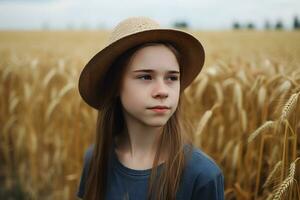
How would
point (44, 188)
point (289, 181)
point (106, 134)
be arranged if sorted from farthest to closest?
point (44, 188)
point (106, 134)
point (289, 181)

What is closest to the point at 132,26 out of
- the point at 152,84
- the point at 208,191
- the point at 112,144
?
the point at 152,84

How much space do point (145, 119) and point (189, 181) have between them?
0.20 meters

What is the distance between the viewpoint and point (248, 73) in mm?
1837

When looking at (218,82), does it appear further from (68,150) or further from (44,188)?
(44,188)

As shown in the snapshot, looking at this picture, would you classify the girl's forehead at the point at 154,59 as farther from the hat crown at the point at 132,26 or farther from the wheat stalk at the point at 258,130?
the wheat stalk at the point at 258,130

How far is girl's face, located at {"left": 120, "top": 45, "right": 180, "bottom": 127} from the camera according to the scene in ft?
3.13

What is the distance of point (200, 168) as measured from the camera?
992 mm

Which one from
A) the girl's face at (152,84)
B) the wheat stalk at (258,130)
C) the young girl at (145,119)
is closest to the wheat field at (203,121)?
the wheat stalk at (258,130)

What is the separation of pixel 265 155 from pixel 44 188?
137 cm

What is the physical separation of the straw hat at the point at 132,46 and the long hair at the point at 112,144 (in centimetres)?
3

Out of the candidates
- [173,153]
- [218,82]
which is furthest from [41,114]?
[173,153]

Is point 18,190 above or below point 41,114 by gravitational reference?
below

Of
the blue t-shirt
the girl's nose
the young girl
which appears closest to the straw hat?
the young girl

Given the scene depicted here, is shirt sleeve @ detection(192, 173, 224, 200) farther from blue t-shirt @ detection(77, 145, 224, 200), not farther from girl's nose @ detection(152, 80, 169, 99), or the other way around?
girl's nose @ detection(152, 80, 169, 99)
